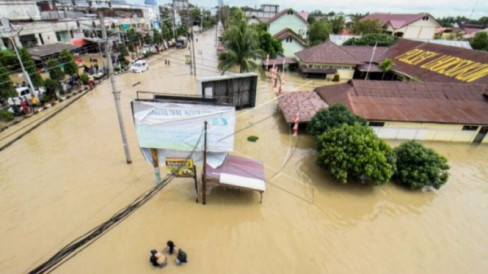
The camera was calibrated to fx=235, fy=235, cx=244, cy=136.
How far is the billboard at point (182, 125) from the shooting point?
30.7ft

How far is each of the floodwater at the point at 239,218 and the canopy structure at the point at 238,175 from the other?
1289 millimetres

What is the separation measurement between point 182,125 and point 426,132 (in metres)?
18.5

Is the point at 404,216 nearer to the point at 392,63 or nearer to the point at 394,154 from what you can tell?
the point at 394,154

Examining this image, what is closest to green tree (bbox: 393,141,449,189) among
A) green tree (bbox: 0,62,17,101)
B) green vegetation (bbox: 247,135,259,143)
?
green vegetation (bbox: 247,135,259,143)

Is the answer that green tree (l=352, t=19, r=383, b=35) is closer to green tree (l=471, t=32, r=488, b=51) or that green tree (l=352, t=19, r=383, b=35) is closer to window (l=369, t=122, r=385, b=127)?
green tree (l=471, t=32, r=488, b=51)

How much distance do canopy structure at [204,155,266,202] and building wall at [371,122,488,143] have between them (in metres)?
11.4

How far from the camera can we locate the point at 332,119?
1569 cm

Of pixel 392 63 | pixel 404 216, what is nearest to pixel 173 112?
pixel 404 216

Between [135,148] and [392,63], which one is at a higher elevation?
[392,63]

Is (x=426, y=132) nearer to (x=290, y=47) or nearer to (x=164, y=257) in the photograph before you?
(x=164, y=257)

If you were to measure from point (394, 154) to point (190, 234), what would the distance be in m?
11.5

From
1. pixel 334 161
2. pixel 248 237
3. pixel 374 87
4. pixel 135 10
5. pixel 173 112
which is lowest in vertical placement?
pixel 248 237

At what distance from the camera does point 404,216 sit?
11.5 meters

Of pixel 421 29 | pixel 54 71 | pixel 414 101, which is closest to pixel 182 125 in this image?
pixel 414 101
